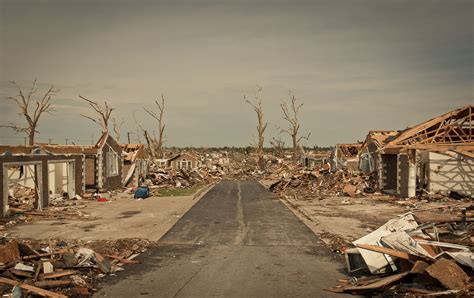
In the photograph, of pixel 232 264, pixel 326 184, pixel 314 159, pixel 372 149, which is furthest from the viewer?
pixel 314 159

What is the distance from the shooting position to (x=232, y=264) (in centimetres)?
1055

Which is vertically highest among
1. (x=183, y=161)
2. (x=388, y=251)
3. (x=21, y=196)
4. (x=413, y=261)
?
(x=388, y=251)

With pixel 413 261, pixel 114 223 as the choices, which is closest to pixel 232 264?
pixel 413 261

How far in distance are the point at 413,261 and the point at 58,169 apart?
25755mm

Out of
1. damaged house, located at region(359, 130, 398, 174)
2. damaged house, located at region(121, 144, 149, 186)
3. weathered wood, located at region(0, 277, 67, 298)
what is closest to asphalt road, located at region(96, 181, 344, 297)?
weathered wood, located at region(0, 277, 67, 298)

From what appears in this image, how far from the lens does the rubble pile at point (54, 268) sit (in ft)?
27.2

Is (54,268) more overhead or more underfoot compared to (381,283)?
more underfoot

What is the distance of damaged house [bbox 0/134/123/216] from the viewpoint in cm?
2062

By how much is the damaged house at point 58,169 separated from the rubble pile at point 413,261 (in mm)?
15317

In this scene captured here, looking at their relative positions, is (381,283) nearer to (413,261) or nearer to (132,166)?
(413,261)

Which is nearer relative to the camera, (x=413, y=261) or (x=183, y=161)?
(x=413, y=261)

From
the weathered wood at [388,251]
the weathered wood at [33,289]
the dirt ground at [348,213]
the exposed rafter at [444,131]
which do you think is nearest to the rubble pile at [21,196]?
the dirt ground at [348,213]

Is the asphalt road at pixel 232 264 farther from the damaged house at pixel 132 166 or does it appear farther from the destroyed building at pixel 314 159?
the destroyed building at pixel 314 159

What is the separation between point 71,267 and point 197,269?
276 cm
